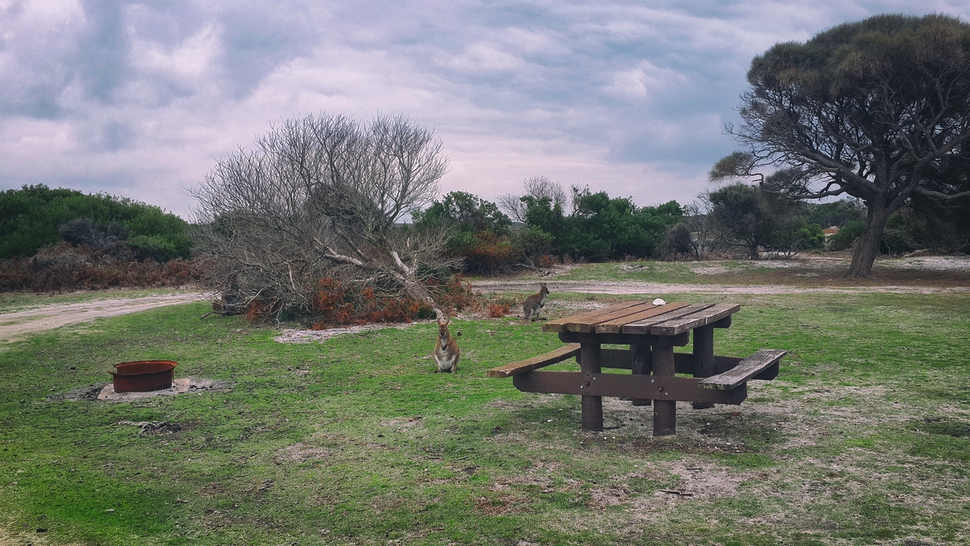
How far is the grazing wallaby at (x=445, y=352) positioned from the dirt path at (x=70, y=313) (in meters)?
9.34

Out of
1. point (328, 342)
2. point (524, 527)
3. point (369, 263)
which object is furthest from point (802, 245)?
point (524, 527)

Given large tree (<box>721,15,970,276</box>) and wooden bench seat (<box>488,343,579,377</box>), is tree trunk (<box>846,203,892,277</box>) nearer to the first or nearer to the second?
large tree (<box>721,15,970,276</box>)

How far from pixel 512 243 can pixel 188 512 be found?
89.3 feet

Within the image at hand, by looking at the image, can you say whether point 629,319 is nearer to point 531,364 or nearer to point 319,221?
point 531,364

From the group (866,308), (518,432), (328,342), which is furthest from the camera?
(866,308)

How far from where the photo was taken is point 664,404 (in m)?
5.89

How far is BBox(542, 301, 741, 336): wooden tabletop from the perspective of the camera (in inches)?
215

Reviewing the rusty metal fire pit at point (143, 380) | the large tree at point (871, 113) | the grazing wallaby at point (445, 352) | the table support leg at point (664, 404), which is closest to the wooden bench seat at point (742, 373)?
the table support leg at point (664, 404)

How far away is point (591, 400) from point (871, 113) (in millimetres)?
24334

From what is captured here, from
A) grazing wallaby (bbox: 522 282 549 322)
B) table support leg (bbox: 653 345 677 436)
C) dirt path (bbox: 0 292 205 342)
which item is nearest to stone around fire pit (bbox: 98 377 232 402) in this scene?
table support leg (bbox: 653 345 677 436)

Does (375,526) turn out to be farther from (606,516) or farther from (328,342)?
(328,342)

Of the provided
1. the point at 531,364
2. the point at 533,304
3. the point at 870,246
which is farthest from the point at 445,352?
the point at 870,246

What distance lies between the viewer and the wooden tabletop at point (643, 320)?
5.46 meters

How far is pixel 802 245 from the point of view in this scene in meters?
40.7
